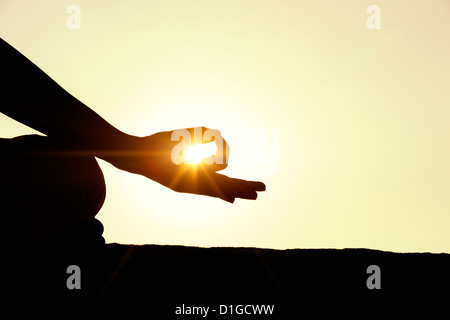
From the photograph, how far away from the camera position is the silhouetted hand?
1.02 metres

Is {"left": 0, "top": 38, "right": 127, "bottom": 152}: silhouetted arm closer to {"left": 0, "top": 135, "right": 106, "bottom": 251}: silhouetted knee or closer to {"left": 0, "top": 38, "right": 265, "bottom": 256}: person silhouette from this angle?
{"left": 0, "top": 38, "right": 265, "bottom": 256}: person silhouette

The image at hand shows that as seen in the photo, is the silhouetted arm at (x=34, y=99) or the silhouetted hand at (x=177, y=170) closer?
the silhouetted arm at (x=34, y=99)

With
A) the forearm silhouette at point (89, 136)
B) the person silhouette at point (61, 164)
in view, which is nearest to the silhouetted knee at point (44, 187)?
the person silhouette at point (61, 164)

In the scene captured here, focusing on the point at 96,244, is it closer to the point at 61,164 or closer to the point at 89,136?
the point at 61,164

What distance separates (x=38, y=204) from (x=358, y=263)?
69.1 inches

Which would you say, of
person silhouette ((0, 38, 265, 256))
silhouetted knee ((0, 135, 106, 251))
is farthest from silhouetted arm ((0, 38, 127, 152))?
silhouetted knee ((0, 135, 106, 251))

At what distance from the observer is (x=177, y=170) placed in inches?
43.0

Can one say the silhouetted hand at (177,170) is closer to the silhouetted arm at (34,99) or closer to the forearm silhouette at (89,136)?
Answer: the forearm silhouette at (89,136)

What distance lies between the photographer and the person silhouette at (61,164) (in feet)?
2.75

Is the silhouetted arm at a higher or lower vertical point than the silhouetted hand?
higher

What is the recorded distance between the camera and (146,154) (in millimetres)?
1021
